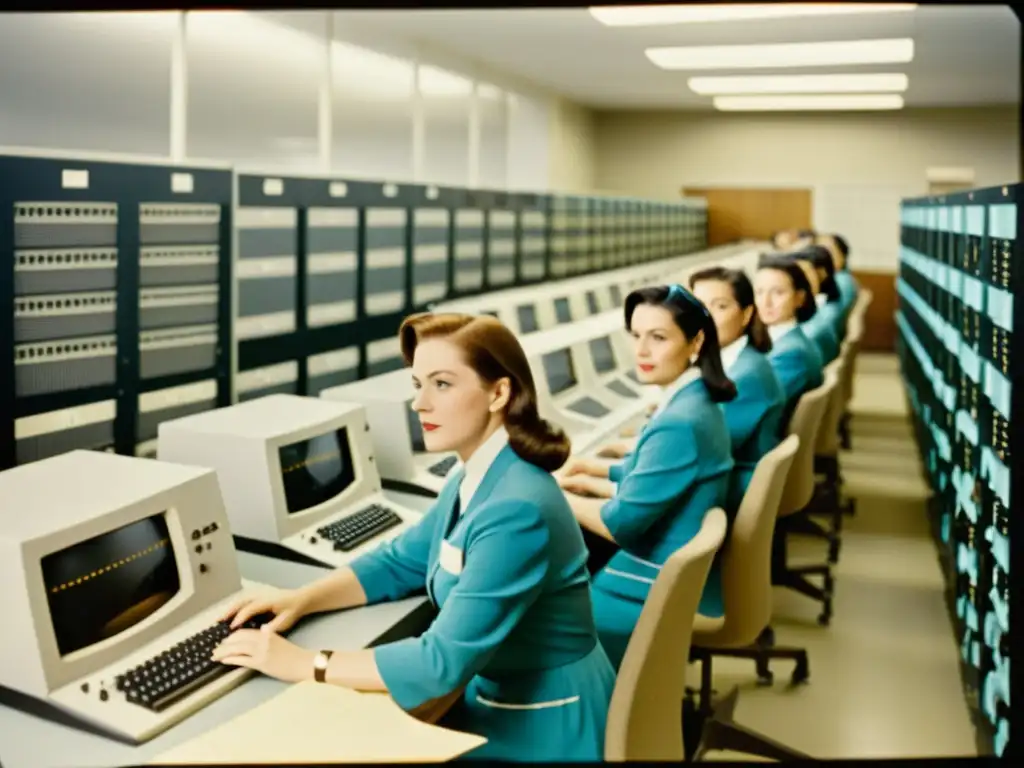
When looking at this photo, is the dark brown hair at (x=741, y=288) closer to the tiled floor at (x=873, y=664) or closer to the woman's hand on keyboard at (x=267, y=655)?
the tiled floor at (x=873, y=664)

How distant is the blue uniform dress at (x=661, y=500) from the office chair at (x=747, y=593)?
0.07 m

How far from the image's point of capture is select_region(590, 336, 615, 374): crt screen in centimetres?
415

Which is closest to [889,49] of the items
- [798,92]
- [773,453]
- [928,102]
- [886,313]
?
[798,92]

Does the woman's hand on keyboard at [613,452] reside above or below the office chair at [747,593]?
above

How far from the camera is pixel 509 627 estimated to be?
1.61 m

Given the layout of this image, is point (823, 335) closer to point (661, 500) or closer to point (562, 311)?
point (562, 311)

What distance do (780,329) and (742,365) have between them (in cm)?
102

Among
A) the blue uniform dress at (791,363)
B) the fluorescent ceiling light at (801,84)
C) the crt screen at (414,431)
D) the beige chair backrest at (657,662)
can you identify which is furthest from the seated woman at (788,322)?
the fluorescent ceiling light at (801,84)

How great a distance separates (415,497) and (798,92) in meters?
6.78

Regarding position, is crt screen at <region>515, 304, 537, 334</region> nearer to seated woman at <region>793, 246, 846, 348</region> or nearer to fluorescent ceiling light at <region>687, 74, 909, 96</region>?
seated woman at <region>793, 246, 846, 348</region>

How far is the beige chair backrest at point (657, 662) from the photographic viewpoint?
171cm

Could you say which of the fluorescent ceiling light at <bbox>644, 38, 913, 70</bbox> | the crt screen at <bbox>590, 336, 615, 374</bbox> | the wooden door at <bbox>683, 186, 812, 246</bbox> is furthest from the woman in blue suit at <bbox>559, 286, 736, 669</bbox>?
the wooden door at <bbox>683, 186, 812, 246</bbox>

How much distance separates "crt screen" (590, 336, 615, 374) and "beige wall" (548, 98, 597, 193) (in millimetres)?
4216

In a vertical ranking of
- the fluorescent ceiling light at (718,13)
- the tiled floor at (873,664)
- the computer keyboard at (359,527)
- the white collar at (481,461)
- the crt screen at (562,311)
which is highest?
the fluorescent ceiling light at (718,13)
